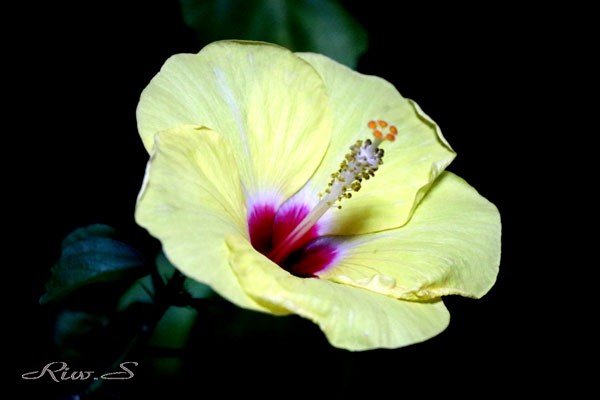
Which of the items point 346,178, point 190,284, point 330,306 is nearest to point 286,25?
point 346,178

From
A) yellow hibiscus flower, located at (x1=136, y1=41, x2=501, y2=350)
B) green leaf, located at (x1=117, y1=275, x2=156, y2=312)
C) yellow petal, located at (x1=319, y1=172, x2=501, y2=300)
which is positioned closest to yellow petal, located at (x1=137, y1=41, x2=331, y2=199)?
yellow hibiscus flower, located at (x1=136, y1=41, x2=501, y2=350)

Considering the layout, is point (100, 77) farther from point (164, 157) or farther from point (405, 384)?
point (405, 384)

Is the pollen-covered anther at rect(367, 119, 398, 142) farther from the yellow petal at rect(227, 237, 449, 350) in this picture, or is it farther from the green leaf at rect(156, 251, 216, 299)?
the green leaf at rect(156, 251, 216, 299)

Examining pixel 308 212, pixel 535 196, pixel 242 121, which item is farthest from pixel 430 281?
pixel 535 196

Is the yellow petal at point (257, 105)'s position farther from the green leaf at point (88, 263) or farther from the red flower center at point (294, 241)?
the green leaf at point (88, 263)

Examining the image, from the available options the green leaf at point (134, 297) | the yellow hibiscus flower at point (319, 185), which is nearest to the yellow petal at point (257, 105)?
the yellow hibiscus flower at point (319, 185)

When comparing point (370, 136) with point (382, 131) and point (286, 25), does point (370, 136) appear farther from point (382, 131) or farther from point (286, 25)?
point (286, 25)
